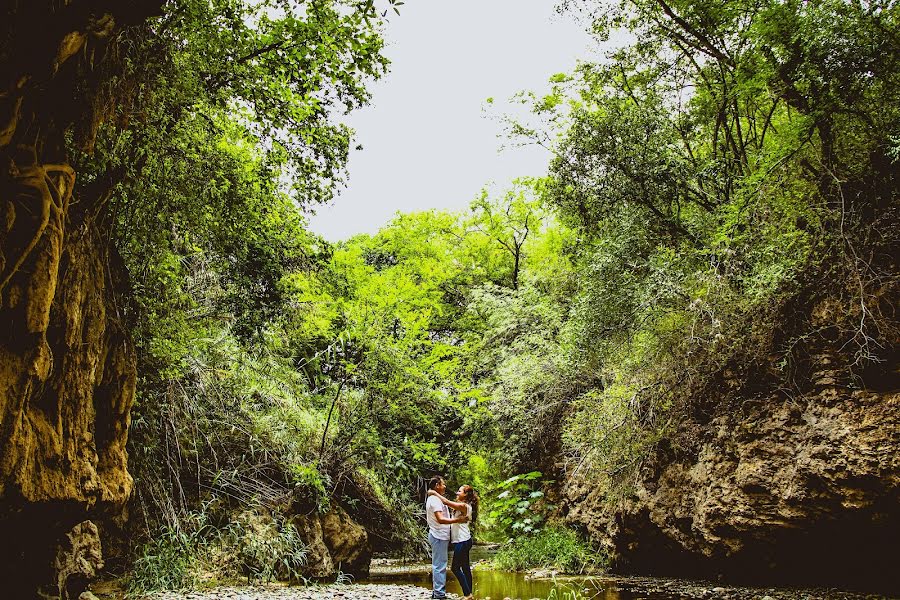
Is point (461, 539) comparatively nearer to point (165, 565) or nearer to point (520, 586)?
point (520, 586)

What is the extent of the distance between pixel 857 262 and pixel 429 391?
10038 mm

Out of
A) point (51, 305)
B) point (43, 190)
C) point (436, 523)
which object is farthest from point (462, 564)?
point (43, 190)

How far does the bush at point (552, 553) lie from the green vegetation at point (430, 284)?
0.27ft

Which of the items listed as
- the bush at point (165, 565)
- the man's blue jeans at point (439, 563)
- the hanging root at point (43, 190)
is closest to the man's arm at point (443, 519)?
the man's blue jeans at point (439, 563)

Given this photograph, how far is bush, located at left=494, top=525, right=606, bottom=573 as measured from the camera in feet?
47.2

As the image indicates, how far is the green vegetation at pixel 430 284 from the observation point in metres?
7.13

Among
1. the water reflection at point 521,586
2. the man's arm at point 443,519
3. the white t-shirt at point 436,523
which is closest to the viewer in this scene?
the man's arm at point 443,519

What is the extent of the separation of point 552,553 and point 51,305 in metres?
14.2

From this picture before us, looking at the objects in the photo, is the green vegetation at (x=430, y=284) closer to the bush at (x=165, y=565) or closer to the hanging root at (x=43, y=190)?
the bush at (x=165, y=565)

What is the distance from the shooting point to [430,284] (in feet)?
61.9

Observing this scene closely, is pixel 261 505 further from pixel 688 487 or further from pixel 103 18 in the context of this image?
pixel 103 18

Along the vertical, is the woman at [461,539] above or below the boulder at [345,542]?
above

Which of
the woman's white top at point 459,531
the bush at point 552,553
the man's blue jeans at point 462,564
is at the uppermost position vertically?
the woman's white top at point 459,531

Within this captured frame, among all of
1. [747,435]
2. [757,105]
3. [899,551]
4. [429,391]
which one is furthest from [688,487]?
[757,105]
